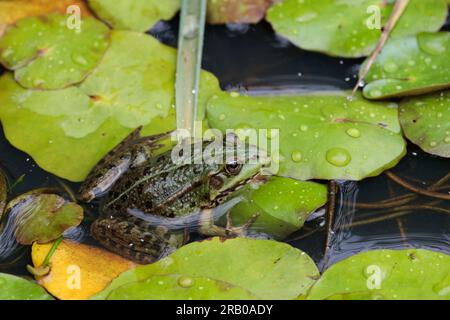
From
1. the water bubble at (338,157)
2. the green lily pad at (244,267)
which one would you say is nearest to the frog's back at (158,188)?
the green lily pad at (244,267)

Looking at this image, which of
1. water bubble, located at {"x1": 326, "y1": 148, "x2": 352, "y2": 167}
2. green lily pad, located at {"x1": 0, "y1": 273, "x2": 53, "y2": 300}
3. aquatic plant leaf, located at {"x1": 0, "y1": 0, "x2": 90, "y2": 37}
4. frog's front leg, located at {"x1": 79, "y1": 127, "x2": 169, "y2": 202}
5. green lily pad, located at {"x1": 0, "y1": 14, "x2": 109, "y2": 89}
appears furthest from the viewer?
aquatic plant leaf, located at {"x1": 0, "y1": 0, "x2": 90, "y2": 37}

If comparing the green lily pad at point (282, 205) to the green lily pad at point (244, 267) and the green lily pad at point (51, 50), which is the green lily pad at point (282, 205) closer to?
the green lily pad at point (244, 267)

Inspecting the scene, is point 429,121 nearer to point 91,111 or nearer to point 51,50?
point 91,111

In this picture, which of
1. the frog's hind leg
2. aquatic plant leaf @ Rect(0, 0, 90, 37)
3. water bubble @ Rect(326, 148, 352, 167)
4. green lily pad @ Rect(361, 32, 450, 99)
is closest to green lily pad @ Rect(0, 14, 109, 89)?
aquatic plant leaf @ Rect(0, 0, 90, 37)

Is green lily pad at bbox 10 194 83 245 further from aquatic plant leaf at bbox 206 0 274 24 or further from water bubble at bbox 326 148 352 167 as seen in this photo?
aquatic plant leaf at bbox 206 0 274 24

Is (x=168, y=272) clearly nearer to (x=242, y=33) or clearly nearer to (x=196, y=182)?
(x=196, y=182)
